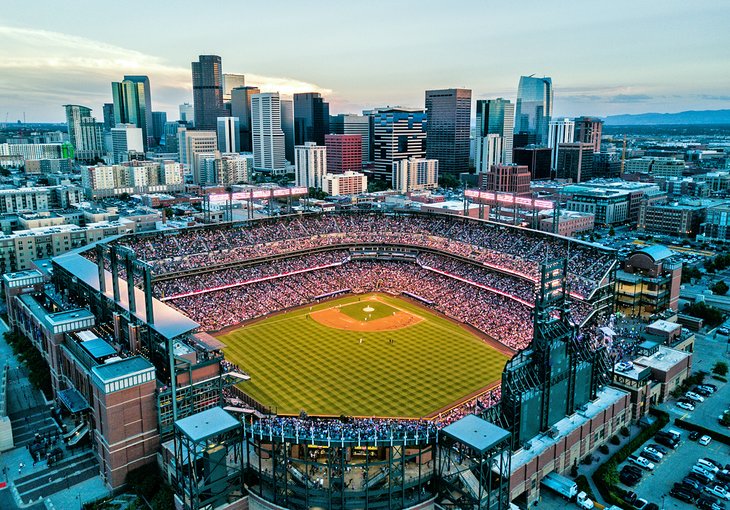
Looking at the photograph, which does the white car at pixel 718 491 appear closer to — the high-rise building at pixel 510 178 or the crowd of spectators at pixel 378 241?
the crowd of spectators at pixel 378 241

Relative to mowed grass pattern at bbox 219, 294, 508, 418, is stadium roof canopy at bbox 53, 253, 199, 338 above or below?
above

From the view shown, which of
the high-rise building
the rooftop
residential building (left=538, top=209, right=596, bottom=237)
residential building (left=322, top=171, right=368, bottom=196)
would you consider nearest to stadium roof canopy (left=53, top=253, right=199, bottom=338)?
the rooftop

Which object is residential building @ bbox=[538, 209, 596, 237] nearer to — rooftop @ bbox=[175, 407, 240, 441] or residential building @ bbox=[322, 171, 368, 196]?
residential building @ bbox=[322, 171, 368, 196]

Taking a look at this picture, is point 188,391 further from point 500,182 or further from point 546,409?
point 500,182

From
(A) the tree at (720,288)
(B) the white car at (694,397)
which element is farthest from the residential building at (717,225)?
(B) the white car at (694,397)

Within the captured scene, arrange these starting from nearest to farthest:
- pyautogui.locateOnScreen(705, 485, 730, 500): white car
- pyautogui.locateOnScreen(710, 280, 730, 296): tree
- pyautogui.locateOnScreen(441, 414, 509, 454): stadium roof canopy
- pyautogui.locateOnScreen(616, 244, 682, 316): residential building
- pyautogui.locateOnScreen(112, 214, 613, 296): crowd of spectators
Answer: pyautogui.locateOnScreen(441, 414, 509, 454): stadium roof canopy, pyautogui.locateOnScreen(705, 485, 730, 500): white car, pyautogui.locateOnScreen(616, 244, 682, 316): residential building, pyautogui.locateOnScreen(112, 214, 613, 296): crowd of spectators, pyautogui.locateOnScreen(710, 280, 730, 296): tree

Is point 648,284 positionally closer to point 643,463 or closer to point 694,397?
point 694,397

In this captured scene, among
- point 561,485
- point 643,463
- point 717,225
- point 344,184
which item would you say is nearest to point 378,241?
point 643,463
